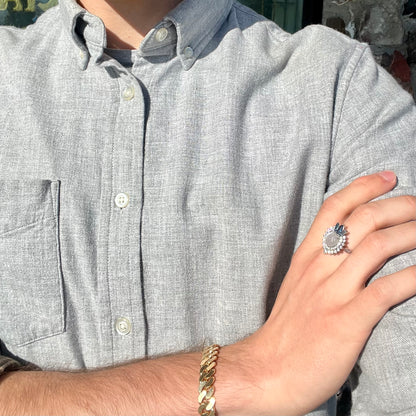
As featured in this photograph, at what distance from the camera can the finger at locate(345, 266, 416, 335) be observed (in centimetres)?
89

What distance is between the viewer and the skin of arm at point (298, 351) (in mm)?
920

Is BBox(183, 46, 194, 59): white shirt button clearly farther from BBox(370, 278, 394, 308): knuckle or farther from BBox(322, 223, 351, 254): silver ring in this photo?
BBox(370, 278, 394, 308): knuckle

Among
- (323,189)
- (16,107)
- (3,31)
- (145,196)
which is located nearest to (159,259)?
(145,196)

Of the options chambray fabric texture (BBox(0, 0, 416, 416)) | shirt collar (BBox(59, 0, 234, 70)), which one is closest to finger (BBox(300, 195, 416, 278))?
chambray fabric texture (BBox(0, 0, 416, 416))

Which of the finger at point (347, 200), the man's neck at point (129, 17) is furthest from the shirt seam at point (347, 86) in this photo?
the man's neck at point (129, 17)

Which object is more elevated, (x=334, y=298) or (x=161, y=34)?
(x=161, y=34)

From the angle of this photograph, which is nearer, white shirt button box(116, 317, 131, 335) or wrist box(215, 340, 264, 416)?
wrist box(215, 340, 264, 416)

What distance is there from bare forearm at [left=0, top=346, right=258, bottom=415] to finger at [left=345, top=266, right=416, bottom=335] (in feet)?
0.92

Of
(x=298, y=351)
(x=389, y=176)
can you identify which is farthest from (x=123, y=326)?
(x=389, y=176)

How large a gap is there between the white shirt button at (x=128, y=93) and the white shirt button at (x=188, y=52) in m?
0.17

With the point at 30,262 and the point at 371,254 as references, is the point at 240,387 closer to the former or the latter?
the point at 371,254

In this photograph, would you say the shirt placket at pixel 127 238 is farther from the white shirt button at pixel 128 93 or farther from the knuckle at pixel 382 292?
the knuckle at pixel 382 292

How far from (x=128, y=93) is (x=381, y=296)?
765mm

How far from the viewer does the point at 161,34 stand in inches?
47.6
